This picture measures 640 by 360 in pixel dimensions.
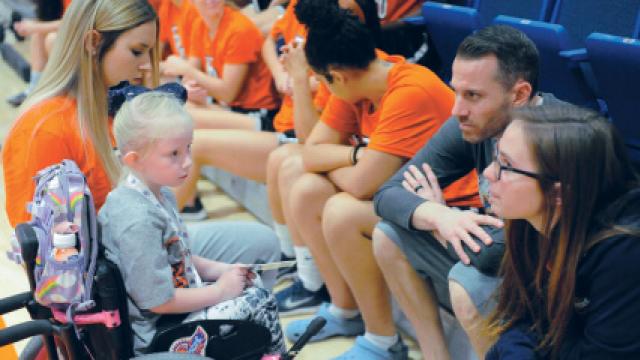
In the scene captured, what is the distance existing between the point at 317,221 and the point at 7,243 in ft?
5.18

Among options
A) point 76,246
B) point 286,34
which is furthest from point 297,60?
point 76,246

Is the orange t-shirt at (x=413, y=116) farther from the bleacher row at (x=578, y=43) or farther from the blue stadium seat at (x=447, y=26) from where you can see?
the blue stadium seat at (x=447, y=26)

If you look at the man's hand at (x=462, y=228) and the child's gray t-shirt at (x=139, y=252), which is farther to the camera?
the man's hand at (x=462, y=228)

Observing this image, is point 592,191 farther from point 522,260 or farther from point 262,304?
point 262,304

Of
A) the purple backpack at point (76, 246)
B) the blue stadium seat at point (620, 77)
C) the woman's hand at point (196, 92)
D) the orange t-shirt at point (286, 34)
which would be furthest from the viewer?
the woman's hand at point (196, 92)

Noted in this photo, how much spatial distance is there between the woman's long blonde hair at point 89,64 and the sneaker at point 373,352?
897mm

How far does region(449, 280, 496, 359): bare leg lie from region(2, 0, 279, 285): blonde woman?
1.74ft

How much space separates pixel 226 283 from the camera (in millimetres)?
1838

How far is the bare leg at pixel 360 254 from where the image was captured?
2.38 meters

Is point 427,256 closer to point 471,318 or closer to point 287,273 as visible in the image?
point 471,318

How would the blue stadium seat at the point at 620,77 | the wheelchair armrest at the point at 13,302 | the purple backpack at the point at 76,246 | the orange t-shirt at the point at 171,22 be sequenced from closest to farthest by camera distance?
the purple backpack at the point at 76,246
the wheelchair armrest at the point at 13,302
the blue stadium seat at the point at 620,77
the orange t-shirt at the point at 171,22

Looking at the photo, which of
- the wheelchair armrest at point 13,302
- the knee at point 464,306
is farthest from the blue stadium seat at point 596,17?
the wheelchair armrest at point 13,302

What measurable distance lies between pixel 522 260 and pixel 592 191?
0.24 metres

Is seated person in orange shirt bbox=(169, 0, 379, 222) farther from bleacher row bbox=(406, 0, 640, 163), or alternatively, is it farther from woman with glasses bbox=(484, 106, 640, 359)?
woman with glasses bbox=(484, 106, 640, 359)
